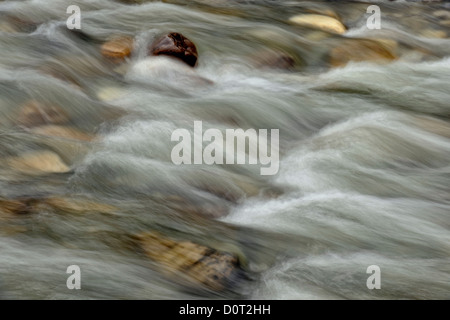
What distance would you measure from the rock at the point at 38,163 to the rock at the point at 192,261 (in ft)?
4.22

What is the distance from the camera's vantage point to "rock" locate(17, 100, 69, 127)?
625 centimetres

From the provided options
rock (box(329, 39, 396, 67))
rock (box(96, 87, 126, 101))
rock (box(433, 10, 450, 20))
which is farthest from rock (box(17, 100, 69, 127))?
rock (box(433, 10, 450, 20))

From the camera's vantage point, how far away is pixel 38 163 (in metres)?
5.54

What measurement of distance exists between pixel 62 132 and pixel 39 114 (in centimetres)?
32

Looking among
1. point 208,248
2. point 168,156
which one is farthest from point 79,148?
point 208,248

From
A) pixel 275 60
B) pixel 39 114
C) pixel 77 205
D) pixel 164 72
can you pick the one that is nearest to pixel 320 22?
pixel 275 60

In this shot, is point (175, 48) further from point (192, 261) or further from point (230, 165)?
point (192, 261)

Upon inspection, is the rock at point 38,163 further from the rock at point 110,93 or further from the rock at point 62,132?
the rock at point 110,93

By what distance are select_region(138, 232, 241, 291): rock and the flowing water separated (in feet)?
0.22

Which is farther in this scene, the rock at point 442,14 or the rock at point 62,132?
the rock at point 442,14

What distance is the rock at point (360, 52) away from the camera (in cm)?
854

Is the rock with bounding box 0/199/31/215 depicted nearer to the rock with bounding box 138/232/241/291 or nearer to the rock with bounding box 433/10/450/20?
the rock with bounding box 138/232/241/291

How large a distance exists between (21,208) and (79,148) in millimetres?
1259

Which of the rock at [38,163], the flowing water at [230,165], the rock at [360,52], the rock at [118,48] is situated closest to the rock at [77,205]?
the flowing water at [230,165]
